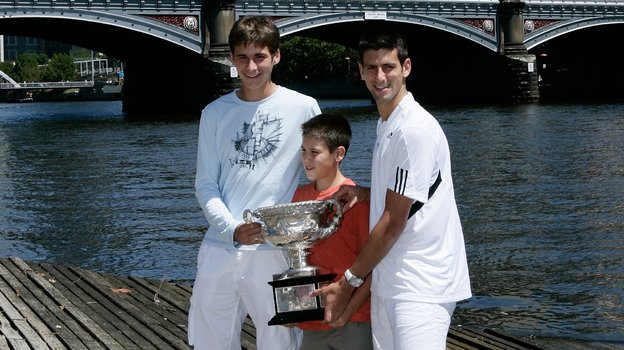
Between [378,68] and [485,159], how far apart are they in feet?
58.3

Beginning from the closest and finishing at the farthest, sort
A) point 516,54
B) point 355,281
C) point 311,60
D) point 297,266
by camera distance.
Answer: point 355,281 → point 297,266 → point 516,54 → point 311,60

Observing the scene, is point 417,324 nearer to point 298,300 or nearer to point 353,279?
point 353,279

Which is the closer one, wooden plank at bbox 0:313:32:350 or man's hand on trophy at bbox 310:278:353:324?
man's hand on trophy at bbox 310:278:353:324

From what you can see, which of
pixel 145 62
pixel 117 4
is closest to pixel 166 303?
pixel 117 4

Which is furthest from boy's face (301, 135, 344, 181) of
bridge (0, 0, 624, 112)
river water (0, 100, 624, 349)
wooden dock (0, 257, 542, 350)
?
bridge (0, 0, 624, 112)

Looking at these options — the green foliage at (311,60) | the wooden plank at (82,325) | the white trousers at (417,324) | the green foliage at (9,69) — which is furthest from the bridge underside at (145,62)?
the green foliage at (9,69)

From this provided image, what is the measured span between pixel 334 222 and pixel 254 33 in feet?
2.74

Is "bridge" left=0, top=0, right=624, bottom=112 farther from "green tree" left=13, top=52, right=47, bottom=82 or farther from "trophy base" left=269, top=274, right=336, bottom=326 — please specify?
"green tree" left=13, top=52, right=47, bottom=82

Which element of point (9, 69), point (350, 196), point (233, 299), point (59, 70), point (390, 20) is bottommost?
point (233, 299)

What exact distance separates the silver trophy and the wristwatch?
0.09 meters

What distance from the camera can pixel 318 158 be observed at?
424 centimetres

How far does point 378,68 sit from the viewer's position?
4.03m

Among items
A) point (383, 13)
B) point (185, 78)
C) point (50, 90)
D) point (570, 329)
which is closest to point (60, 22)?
point (185, 78)

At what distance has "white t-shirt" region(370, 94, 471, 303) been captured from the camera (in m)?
3.82
